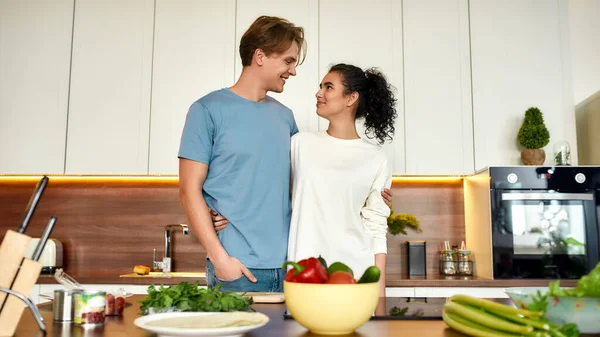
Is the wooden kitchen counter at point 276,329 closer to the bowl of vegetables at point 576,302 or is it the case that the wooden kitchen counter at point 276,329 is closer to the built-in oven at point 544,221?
the bowl of vegetables at point 576,302

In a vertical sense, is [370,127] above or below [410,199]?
above

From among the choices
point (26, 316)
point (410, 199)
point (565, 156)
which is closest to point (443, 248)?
point (410, 199)

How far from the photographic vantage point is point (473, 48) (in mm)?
3109

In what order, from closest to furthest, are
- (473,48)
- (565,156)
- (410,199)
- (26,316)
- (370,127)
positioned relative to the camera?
1. (26,316)
2. (370,127)
3. (565,156)
4. (473,48)
5. (410,199)

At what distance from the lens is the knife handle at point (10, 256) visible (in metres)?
0.94

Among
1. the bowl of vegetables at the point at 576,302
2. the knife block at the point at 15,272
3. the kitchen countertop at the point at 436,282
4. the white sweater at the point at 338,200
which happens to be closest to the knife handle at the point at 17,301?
the knife block at the point at 15,272

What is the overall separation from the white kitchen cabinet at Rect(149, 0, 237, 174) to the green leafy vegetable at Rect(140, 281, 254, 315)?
80.3 inches

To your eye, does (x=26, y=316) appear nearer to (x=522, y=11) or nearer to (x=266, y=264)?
(x=266, y=264)

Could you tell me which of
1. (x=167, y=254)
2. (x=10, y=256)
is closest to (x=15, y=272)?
(x=10, y=256)

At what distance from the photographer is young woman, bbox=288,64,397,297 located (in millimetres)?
1858

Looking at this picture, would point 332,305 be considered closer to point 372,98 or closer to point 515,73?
point 372,98

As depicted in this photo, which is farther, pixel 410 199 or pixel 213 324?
pixel 410 199

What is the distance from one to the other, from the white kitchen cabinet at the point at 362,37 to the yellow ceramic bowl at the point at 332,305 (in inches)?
87.5

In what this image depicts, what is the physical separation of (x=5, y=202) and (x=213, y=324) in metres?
3.05
